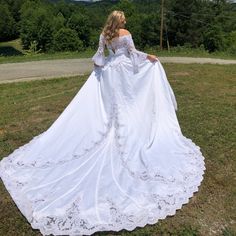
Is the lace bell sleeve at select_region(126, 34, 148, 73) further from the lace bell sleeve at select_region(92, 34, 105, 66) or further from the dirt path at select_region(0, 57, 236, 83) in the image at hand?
the dirt path at select_region(0, 57, 236, 83)

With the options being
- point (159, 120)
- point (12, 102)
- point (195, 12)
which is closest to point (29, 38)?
point (195, 12)

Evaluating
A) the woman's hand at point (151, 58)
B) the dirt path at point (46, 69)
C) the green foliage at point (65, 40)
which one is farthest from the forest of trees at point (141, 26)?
the woman's hand at point (151, 58)

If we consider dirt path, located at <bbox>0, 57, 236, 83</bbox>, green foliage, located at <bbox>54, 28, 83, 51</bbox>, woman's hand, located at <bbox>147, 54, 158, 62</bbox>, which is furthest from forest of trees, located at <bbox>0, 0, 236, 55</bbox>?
woman's hand, located at <bbox>147, 54, 158, 62</bbox>

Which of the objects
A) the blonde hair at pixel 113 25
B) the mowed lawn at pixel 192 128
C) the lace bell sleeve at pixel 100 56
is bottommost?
the mowed lawn at pixel 192 128

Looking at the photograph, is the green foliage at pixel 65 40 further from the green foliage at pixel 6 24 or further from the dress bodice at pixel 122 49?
the dress bodice at pixel 122 49

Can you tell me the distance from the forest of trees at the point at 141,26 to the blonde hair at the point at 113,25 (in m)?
42.8

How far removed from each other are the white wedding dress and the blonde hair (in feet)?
0.45

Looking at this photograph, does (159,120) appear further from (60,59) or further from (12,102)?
(60,59)

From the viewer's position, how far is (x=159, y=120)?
632 centimetres

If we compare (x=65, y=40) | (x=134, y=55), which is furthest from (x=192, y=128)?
(x=65, y=40)

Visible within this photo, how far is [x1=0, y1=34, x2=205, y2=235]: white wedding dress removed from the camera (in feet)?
14.9

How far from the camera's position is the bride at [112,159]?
179 inches

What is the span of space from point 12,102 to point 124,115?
5.53 metres

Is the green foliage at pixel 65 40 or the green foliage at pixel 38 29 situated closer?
the green foliage at pixel 65 40
